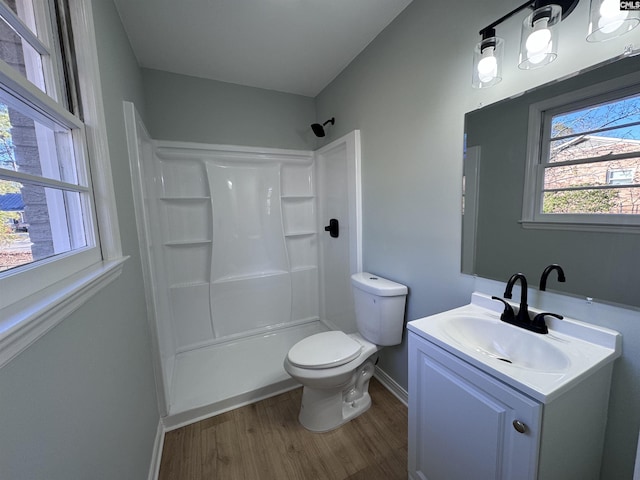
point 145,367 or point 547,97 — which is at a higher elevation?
point 547,97

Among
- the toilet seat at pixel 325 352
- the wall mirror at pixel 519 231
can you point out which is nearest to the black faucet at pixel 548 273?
the wall mirror at pixel 519 231

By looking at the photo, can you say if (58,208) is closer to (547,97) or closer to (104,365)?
(104,365)

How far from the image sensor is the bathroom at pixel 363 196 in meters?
0.60

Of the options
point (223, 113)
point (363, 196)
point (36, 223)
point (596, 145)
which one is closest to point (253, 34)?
point (223, 113)

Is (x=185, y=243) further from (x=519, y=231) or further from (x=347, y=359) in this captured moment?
(x=519, y=231)

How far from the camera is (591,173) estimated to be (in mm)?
889

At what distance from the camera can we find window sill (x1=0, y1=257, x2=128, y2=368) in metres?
0.41

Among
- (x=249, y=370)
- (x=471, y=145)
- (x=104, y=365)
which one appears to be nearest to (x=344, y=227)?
(x=471, y=145)

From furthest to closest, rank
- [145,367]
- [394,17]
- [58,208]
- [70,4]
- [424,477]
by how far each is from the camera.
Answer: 1. [394,17]
2. [145,367]
3. [424,477]
4. [70,4]
5. [58,208]

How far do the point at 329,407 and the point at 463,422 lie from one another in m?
0.88

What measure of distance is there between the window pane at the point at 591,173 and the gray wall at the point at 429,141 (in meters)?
0.33

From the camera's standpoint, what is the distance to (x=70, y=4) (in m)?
0.87

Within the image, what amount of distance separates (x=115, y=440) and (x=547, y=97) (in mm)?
1954

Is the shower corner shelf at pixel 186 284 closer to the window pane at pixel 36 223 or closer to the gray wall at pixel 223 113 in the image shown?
the gray wall at pixel 223 113
